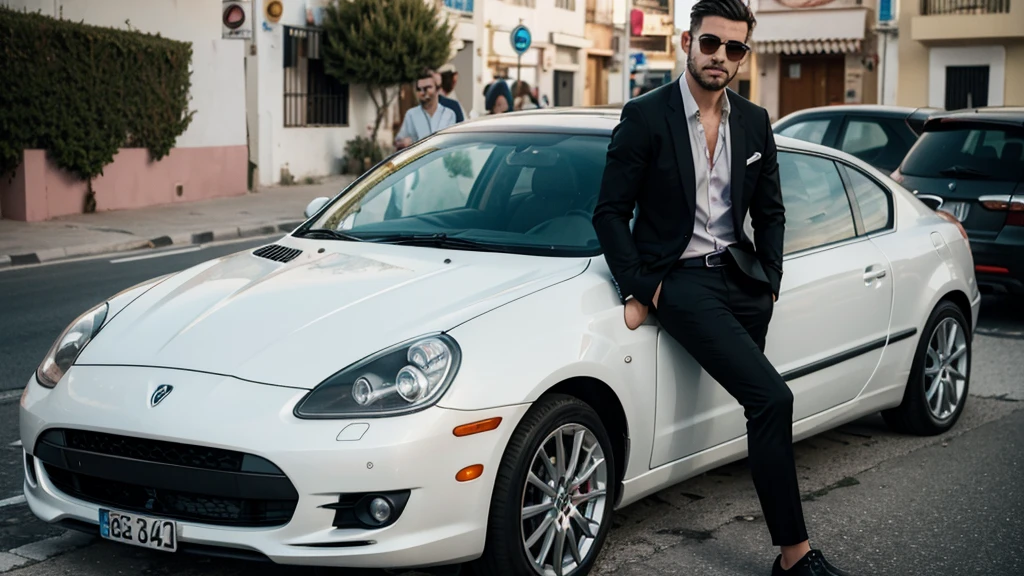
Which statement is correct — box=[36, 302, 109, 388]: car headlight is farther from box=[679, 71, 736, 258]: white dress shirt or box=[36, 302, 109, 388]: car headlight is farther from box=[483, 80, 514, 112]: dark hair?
box=[483, 80, 514, 112]: dark hair

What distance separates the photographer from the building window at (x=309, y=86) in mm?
24766

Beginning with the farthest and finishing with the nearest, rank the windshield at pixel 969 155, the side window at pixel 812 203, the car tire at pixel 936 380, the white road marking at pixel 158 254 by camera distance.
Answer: the white road marking at pixel 158 254, the windshield at pixel 969 155, the car tire at pixel 936 380, the side window at pixel 812 203

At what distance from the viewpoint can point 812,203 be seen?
5672 millimetres

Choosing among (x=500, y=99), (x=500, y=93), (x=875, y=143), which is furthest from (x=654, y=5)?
(x=875, y=143)

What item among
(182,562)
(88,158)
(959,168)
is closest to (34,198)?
(88,158)

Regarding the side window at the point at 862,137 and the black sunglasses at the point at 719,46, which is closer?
the black sunglasses at the point at 719,46

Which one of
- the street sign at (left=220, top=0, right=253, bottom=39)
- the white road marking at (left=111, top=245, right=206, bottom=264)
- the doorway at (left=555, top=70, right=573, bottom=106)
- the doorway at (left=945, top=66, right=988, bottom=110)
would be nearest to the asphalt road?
the white road marking at (left=111, top=245, right=206, bottom=264)

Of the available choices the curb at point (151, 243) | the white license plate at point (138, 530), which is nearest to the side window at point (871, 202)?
the white license plate at point (138, 530)

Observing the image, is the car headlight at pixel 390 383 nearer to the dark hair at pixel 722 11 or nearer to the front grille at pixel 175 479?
the front grille at pixel 175 479

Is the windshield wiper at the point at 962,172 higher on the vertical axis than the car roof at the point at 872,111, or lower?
lower

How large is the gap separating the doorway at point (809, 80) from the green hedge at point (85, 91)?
81.2 ft

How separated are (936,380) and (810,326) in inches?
57.8

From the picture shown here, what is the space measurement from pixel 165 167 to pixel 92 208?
74.3 inches

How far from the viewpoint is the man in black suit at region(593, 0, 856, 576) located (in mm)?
4305
